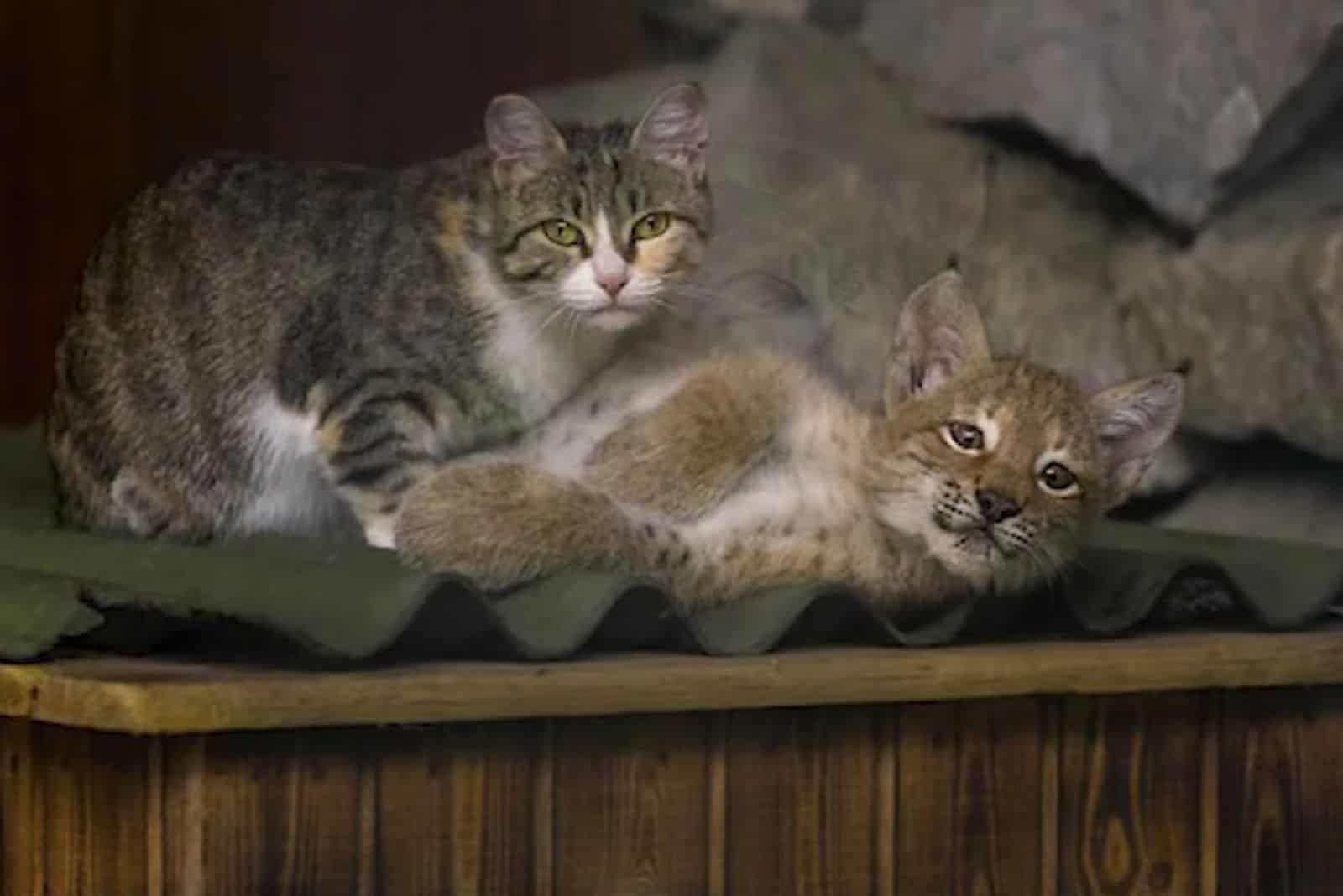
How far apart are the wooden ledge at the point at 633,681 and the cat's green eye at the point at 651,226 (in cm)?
59

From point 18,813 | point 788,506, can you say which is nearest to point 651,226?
point 788,506

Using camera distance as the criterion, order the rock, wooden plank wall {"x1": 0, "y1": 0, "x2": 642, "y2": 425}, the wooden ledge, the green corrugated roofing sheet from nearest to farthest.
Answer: the wooden ledge, the green corrugated roofing sheet, the rock, wooden plank wall {"x1": 0, "y1": 0, "x2": 642, "y2": 425}

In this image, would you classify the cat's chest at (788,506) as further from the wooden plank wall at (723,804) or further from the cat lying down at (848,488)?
the wooden plank wall at (723,804)

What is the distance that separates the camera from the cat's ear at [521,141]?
2832 mm

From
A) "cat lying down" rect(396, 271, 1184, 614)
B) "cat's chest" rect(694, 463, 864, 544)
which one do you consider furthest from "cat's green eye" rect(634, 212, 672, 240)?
"cat's chest" rect(694, 463, 864, 544)

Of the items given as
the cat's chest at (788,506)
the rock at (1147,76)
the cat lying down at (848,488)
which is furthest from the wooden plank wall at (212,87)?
the cat's chest at (788,506)

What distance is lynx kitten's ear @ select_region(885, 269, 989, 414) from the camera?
254 cm

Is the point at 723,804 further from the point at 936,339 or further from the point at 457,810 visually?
the point at 936,339

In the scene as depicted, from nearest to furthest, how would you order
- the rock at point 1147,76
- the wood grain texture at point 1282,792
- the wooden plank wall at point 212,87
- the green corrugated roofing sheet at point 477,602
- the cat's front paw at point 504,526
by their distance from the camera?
the green corrugated roofing sheet at point 477,602, the cat's front paw at point 504,526, the wood grain texture at point 1282,792, the rock at point 1147,76, the wooden plank wall at point 212,87

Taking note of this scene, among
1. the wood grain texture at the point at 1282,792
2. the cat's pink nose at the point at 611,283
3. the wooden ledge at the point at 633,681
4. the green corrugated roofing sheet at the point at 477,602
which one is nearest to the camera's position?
the wooden ledge at the point at 633,681

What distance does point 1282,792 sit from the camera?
8.66 feet

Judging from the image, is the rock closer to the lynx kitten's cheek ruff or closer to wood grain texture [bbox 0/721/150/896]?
the lynx kitten's cheek ruff

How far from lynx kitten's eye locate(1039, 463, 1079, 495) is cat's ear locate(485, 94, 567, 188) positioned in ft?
2.24

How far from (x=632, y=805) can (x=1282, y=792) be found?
2.30 ft
